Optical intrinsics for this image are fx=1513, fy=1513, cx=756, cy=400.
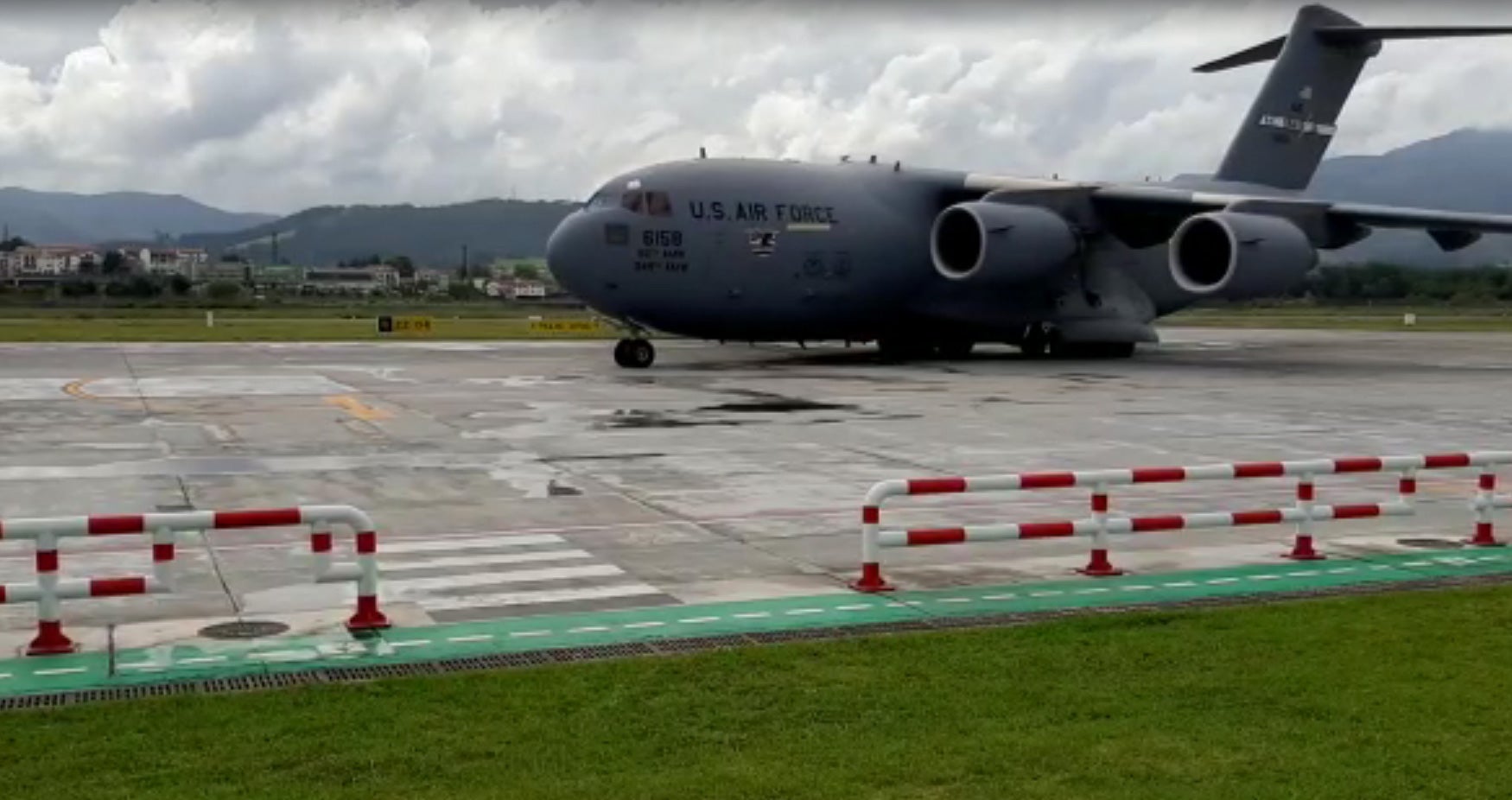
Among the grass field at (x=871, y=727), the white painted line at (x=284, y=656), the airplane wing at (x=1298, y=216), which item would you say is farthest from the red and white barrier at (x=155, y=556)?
the airplane wing at (x=1298, y=216)

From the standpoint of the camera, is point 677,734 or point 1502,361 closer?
point 677,734

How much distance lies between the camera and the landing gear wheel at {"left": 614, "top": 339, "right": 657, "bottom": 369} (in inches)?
1316

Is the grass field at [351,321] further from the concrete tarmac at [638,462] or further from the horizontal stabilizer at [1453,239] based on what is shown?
the horizontal stabilizer at [1453,239]

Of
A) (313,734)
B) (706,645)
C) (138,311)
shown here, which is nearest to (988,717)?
(706,645)

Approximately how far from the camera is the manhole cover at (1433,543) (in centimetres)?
1216

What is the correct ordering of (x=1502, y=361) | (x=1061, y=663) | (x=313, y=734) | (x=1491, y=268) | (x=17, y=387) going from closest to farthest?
(x=313, y=734), (x=1061, y=663), (x=17, y=387), (x=1502, y=361), (x=1491, y=268)

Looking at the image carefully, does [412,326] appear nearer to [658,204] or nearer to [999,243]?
[658,204]

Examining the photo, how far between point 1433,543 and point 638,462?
→ 8.24m

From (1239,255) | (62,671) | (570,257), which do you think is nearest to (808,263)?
(570,257)

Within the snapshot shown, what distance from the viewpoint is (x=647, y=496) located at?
14453mm

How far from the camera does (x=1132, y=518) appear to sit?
11.5m

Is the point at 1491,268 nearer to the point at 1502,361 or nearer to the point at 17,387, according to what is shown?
the point at 1502,361

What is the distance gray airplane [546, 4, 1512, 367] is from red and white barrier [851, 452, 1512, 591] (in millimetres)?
22046

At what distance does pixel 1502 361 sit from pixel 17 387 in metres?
34.4
